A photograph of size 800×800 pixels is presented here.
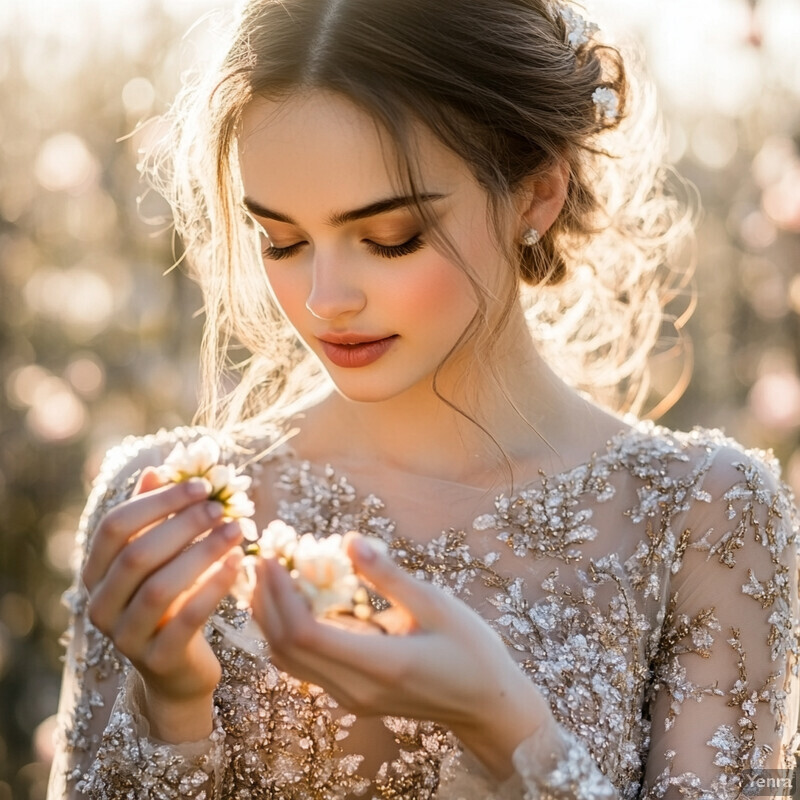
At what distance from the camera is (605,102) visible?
2.11m

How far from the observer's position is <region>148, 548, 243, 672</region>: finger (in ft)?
4.52

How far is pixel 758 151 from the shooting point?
183 inches

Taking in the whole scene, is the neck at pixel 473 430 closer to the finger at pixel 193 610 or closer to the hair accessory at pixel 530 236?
the hair accessory at pixel 530 236

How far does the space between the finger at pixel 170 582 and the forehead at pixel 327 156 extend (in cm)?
61

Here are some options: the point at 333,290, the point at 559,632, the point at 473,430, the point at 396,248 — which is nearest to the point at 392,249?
the point at 396,248

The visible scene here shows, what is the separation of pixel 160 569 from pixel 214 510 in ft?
0.33

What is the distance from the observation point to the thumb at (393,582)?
4.31 ft

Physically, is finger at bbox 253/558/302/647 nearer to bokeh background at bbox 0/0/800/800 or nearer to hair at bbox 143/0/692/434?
hair at bbox 143/0/692/434

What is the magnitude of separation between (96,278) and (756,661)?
3.03m

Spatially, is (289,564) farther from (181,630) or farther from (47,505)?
(47,505)

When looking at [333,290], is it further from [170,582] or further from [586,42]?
[586,42]

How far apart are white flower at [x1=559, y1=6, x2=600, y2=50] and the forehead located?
0.45 meters

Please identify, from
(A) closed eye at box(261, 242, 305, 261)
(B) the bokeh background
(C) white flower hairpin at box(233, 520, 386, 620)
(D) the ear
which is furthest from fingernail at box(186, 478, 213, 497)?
(B) the bokeh background

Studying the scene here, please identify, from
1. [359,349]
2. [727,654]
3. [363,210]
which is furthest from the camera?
[727,654]
